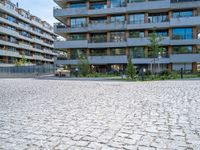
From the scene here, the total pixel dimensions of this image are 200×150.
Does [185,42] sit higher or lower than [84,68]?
higher

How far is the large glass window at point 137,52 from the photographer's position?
44.4 metres

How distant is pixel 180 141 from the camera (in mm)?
4762

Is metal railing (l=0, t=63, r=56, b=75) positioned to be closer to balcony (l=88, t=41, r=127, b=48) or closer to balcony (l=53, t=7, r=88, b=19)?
balcony (l=53, t=7, r=88, b=19)

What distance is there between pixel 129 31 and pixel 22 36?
130ft

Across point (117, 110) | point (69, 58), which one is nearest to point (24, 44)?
point (69, 58)

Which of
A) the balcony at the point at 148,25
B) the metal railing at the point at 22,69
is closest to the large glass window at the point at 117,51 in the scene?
the balcony at the point at 148,25

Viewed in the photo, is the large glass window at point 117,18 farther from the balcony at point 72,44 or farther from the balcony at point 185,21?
the balcony at point 185,21

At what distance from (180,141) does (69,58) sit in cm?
4411

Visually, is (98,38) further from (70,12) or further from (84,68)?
(84,68)

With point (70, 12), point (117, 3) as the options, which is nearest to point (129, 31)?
point (117, 3)

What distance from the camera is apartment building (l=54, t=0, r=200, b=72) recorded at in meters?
42.7

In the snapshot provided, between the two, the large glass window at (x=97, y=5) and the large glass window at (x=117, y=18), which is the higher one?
the large glass window at (x=97, y=5)

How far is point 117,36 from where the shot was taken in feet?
153

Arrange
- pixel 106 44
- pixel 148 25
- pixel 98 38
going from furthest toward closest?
pixel 98 38
pixel 106 44
pixel 148 25
